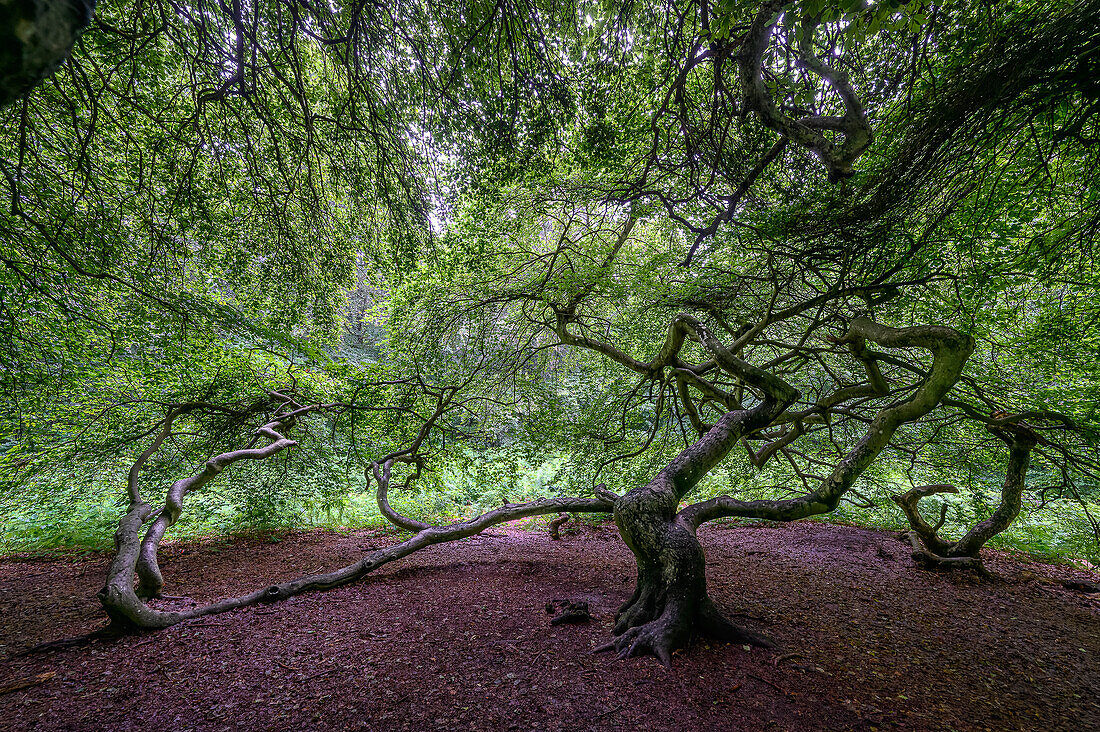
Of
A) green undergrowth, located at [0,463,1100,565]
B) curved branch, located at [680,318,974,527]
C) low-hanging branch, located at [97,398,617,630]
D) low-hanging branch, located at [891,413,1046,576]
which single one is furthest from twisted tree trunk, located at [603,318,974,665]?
green undergrowth, located at [0,463,1100,565]

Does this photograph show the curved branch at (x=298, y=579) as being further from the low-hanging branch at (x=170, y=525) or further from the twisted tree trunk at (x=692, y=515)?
the twisted tree trunk at (x=692, y=515)

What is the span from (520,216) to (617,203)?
1.30 meters

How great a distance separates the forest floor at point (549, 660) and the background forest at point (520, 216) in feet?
4.65

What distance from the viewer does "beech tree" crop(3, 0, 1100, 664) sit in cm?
254

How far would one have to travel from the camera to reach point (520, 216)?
16.6 ft

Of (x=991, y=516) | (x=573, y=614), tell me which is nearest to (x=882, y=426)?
(x=573, y=614)

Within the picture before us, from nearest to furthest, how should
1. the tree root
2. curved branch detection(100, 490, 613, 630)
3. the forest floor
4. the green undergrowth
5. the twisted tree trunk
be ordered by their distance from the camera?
1. the forest floor
2. the tree root
3. the twisted tree trunk
4. curved branch detection(100, 490, 613, 630)
5. the green undergrowth

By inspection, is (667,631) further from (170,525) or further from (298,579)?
(170,525)

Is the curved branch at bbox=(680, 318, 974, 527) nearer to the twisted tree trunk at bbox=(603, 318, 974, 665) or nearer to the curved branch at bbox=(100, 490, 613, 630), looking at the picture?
the twisted tree trunk at bbox=(603, 318, 974, 665)

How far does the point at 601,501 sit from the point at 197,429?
5946 millimetres

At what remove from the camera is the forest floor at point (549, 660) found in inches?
78.4

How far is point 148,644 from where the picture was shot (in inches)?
112

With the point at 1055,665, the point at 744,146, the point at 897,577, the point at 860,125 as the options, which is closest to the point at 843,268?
the point at 860,125

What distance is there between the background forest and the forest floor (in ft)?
4.65
